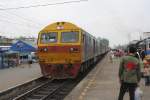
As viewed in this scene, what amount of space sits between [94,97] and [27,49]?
1201 inches

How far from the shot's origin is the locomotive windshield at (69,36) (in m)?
21.3

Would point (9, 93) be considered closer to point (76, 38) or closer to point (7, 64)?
point (76, 38)

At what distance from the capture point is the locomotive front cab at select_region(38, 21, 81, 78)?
2070 centimetres

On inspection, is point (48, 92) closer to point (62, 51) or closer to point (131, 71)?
point (62, 51)

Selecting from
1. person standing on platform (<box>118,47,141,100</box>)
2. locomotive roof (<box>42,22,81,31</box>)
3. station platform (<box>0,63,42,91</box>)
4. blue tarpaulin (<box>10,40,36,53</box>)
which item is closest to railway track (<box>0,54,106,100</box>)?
station platform (<box>0,63,42,91</box>)

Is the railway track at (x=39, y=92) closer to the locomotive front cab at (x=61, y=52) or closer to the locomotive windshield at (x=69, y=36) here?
the locomotive front cab at (x=61, y=52)

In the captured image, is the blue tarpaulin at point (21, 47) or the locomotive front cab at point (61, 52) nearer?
the locomotive front cab at point (61, 52)

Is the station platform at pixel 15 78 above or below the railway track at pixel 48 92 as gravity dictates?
above

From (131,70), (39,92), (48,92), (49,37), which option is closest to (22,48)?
(49,37)

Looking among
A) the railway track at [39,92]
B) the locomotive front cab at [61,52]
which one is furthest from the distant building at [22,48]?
the locomotive front cab at [61,52]

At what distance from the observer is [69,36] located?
70.8 ft

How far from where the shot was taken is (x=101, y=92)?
14.7 metres

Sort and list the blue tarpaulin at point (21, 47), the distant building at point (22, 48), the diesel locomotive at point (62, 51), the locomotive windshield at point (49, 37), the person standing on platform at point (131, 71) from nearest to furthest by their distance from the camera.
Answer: the person standing on platform at point (131, 71), the diesel locomotive at point (62, 51), the locomotive windshield at point (49, 37), the blue tarpaulin at point (21, 47), the distant building at point (22, 48)

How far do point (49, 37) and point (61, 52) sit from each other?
149 cm
